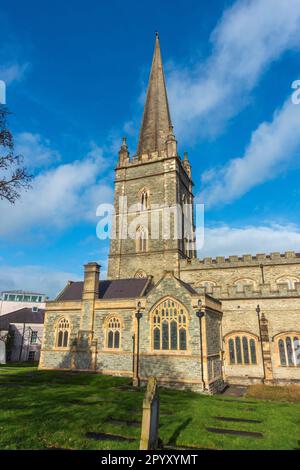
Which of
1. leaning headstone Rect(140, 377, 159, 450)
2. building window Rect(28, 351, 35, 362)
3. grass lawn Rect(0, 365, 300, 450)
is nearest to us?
leaning headstone Rect(140, 377, 159, 450)

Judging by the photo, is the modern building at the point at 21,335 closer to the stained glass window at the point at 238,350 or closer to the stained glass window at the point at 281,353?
the stained glass window at the point at 238,350

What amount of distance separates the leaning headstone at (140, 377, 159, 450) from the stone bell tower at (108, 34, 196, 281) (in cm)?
2281

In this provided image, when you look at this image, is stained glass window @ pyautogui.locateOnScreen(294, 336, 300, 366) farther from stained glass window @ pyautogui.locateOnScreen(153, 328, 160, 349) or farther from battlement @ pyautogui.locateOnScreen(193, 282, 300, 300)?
stained glass window @ pyautogui.locateOnScreen(153, 328, 160, 349)

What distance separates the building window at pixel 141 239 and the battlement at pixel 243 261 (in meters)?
4.61

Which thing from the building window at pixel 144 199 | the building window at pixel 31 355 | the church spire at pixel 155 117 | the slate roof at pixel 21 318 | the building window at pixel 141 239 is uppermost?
the church spire at pixel 155 117

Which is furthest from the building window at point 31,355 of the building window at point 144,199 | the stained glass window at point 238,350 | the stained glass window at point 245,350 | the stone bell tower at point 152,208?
the stained glass window at point 245,350

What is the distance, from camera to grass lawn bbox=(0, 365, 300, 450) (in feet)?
28.1

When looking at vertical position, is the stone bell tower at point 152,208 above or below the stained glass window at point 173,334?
above

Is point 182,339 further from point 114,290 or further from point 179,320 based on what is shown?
point 114,290

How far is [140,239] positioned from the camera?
3350 cm

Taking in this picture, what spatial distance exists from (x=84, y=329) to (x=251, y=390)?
12.8 meters

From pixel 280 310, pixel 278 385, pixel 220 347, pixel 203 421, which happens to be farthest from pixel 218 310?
pixel 203 421

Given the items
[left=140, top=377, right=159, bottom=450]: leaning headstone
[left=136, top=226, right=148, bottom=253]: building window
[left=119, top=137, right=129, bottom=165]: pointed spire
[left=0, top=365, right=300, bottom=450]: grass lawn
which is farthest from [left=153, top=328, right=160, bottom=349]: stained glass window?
[left=119, top=137, right=129, bottom=165]: pointed spire

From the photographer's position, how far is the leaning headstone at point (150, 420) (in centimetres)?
726
